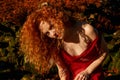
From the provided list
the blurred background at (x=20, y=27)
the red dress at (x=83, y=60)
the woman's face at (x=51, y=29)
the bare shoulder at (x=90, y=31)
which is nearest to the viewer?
the woman's face at (x=51, y=29)

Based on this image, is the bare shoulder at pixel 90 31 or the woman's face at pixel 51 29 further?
the bare shoulder at pixel 90 31

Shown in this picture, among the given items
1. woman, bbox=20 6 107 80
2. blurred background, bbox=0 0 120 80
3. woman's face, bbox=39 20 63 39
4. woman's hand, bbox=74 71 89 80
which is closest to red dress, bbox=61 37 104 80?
woman, bbox=20 6 107 80

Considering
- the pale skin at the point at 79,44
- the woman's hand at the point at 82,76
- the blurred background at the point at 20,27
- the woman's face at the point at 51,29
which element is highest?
the woman's face at the point at 51,29

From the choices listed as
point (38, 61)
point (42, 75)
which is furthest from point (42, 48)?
point (42, 75)

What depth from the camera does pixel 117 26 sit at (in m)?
9.24

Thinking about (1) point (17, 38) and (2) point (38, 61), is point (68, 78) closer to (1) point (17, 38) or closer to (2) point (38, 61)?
(2) point (38, 61)

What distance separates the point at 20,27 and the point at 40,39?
12.0 feet

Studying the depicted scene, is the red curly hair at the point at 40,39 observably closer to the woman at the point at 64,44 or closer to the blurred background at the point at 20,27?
the woman at the point at 64,44

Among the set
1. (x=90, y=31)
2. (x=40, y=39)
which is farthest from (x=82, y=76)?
(x=40, y=39)

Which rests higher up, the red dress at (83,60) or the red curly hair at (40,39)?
the red curly hair at (40,39)

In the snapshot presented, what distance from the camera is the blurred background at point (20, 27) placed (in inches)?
288

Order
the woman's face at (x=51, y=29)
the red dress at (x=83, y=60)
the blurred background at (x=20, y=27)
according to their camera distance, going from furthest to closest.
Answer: the blurred background at (x=20, y=27) < the red dress at (x=83, y=60) < the woman's face at (x=51, y=29)

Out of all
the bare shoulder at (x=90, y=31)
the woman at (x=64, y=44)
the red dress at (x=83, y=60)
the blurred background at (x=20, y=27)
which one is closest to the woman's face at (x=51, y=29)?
the woman at (x=64, y=44)

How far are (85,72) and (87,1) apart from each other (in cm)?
495
